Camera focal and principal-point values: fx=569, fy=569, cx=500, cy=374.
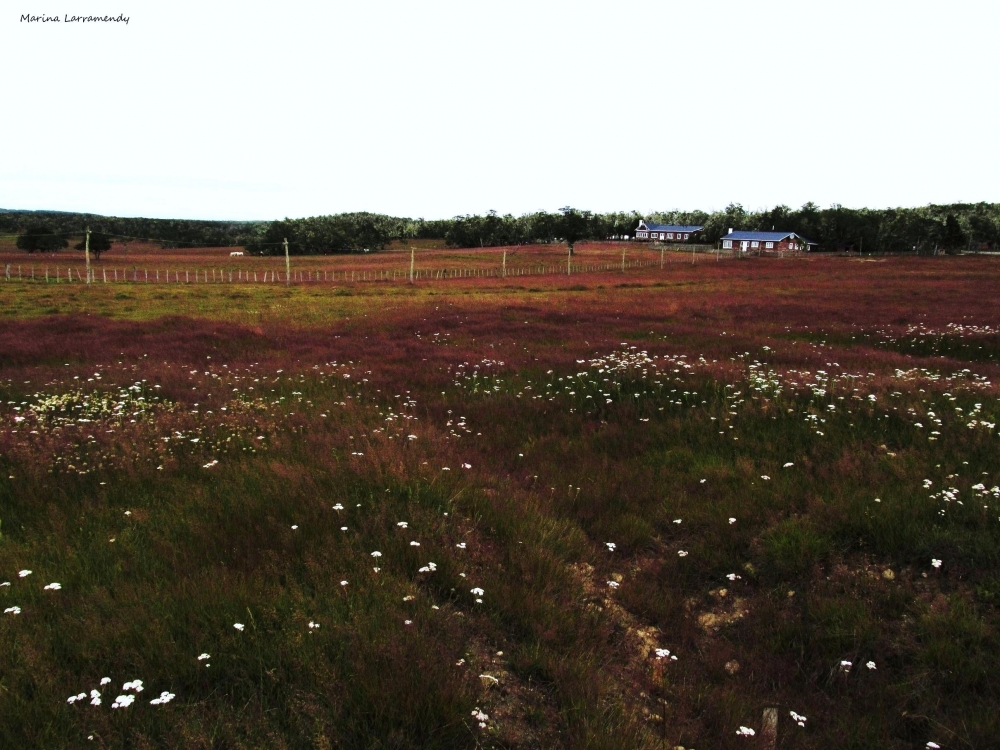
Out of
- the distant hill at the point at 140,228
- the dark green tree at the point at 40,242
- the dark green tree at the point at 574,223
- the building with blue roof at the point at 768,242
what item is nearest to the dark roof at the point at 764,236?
the building with blue roof at the point at 768,242

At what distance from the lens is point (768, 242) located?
424 feet

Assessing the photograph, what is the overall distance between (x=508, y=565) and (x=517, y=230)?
17020cm

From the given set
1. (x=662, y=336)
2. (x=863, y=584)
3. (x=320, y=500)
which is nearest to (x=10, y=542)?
(x=320, y=500)

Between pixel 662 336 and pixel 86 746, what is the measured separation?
20.8 meters

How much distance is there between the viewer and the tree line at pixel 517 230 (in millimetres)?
126125

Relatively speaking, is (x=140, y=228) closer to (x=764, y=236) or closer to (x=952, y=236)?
(x=764, y=236)

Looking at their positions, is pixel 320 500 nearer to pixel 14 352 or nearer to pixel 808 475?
pixel 808 475

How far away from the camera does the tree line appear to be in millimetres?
126125

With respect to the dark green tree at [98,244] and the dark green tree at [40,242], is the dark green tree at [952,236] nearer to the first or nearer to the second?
the dark green tree at [98,244]

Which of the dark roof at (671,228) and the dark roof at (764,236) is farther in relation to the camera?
the dark roof at (671,228)

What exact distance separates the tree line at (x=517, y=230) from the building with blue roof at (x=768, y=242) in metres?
11.2

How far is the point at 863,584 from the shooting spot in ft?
17.5

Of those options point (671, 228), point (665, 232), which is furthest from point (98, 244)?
point (671, 228)

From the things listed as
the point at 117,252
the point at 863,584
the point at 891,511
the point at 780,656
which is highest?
the point at 117,252
